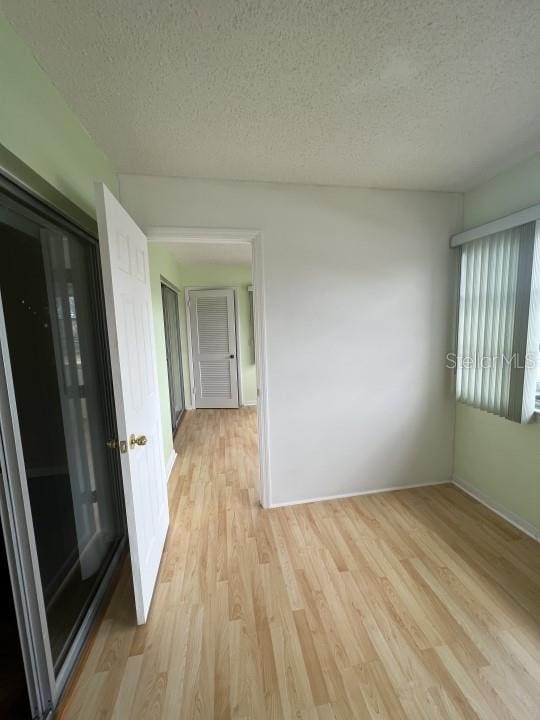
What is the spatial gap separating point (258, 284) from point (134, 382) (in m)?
1.07

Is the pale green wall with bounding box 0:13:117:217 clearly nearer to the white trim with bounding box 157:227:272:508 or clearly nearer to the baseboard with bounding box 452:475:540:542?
the white trim with bounding box 157:227:272:508

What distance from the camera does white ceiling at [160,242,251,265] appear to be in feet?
11.2

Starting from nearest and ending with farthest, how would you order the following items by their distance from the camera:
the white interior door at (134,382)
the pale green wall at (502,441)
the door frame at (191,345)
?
the white interior door at (134,382) → the pale green wall at (502,441) → the door frame at (191,345)

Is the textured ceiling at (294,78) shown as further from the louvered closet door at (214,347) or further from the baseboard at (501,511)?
the louvered closet door at (214,347)

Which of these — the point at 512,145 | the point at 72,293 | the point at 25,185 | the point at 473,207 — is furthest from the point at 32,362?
the point at 473,207

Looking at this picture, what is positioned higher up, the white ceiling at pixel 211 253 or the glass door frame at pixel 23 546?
the white ceiling at pixel 211 253

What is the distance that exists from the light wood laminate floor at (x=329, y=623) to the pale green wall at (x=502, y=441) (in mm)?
219

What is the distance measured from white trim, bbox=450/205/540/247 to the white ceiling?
7.02 feet

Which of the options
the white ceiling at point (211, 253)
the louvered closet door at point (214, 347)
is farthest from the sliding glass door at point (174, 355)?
the white ceiling at point (211, 253)

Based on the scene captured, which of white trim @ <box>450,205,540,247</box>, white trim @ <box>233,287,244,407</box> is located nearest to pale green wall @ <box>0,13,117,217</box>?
white trim @ <box>450,205,540,247</box>

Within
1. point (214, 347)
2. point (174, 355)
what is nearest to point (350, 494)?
point (174, 355)

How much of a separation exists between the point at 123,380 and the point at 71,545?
0.90 meters

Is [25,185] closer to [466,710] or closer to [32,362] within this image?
[32,362]

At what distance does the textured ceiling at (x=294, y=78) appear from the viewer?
3.00 ft
